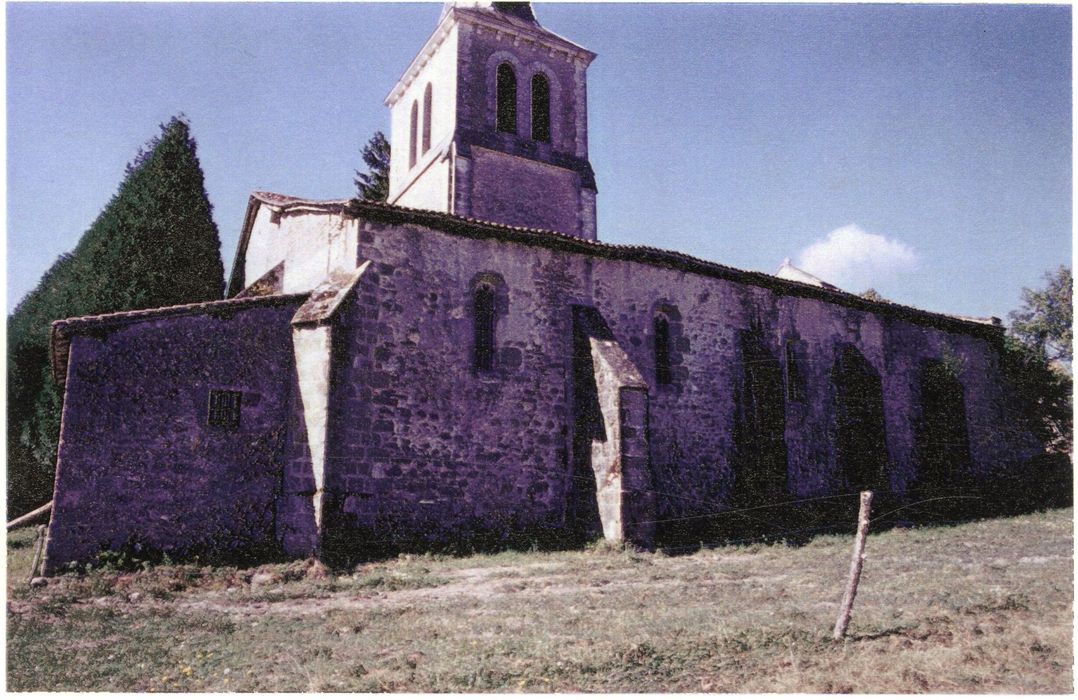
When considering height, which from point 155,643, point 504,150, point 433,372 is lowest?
point 155,643

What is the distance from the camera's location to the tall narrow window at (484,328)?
44.0 feet

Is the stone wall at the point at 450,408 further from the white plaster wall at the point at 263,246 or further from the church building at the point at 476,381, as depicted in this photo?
the white plaster wall at the point at 263,246

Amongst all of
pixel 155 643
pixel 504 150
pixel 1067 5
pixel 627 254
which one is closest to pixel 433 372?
pixel 627 254

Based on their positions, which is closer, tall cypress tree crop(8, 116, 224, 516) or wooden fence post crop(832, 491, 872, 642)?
wooden fence post crop(832, 491, 872, 642)

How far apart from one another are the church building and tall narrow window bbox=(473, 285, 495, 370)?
0.04 meters

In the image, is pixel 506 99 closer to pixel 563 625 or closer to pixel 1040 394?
pixel 563 625

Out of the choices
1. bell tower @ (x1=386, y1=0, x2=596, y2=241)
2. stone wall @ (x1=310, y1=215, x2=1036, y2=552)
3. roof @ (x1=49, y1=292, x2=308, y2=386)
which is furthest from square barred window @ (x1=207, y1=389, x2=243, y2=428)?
bell tower @ (x1=386, y1=0, x2=596, y2=241)

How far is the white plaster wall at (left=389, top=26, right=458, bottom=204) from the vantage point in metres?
18.8

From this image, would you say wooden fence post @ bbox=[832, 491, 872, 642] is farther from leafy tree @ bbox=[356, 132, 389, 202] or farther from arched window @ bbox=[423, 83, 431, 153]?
leafy tree @ bbox=[356, 132, 389, 202]

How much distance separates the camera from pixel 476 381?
43.1 feet

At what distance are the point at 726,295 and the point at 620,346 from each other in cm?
363

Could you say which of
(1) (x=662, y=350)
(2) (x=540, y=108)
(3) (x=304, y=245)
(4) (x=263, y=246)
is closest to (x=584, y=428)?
(1) (x=662, y=350)

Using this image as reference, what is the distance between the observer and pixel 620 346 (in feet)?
47.2

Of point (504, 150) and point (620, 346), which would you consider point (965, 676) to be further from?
point (504, 150)
